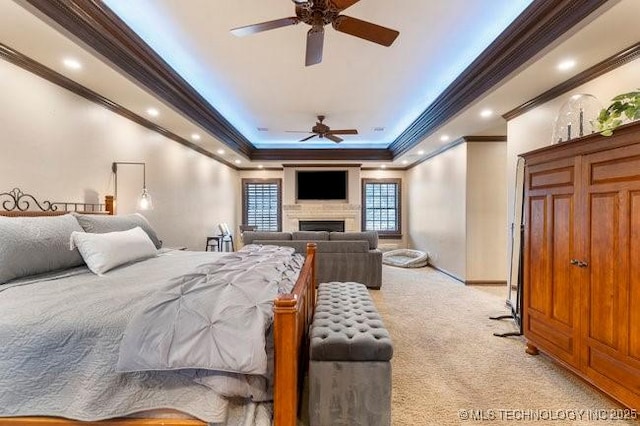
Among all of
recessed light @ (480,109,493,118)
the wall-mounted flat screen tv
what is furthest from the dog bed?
recessed light @ (480,109,493,118)

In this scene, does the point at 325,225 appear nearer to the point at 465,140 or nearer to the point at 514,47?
the point at 465,140

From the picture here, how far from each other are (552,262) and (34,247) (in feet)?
12.5

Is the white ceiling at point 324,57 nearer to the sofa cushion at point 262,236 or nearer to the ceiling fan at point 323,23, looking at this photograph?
the ceiling fan at point 323,23

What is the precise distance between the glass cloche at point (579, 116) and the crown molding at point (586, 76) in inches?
13.4

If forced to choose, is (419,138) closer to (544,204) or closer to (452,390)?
(544,204)

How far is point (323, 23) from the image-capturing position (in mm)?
2395

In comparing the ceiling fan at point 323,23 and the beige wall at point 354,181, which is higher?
the ceiling fan at point 323,23

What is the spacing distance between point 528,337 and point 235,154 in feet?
20.7

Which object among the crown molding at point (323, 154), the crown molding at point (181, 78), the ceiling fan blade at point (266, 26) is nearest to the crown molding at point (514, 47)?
the crown molding at point (181, 78)

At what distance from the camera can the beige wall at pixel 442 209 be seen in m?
5.80

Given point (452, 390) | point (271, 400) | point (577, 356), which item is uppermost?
point (271, 400)

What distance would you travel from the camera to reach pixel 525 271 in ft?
9.82

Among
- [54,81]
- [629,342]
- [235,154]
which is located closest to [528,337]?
[629,342]

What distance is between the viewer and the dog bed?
7305 mm
